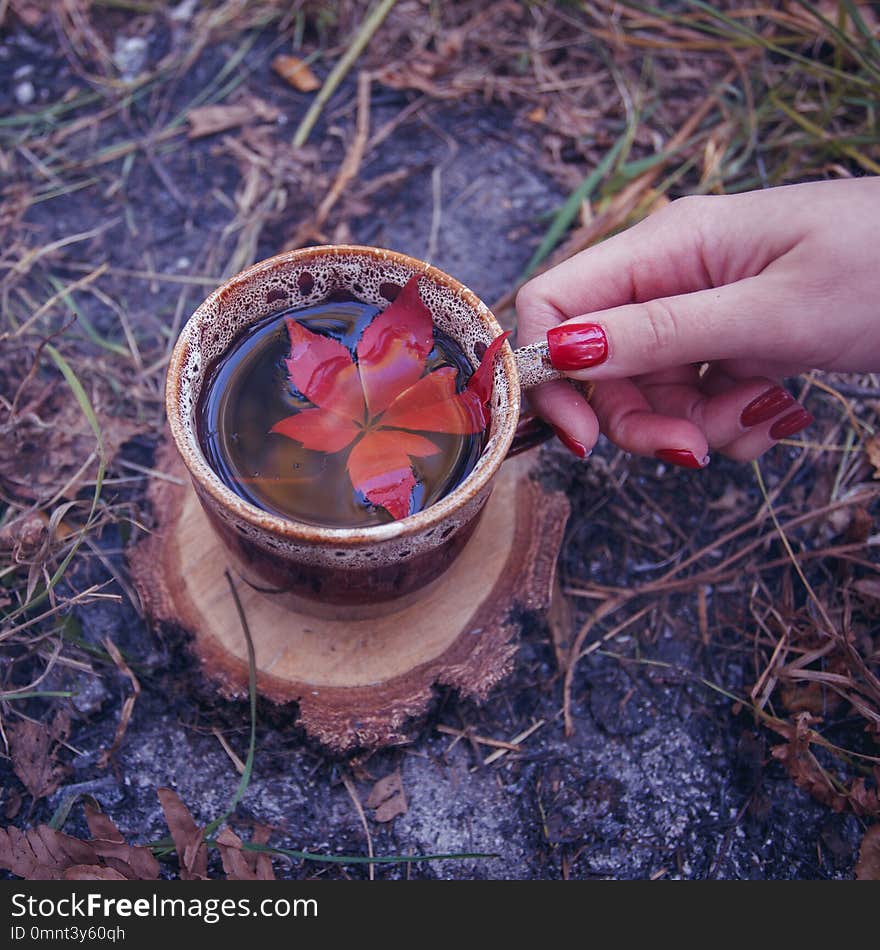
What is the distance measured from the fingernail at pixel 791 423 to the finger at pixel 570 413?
490 millimetres

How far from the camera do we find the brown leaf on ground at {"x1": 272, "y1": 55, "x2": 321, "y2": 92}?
2943mm

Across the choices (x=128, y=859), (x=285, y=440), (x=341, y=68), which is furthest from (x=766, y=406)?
(x=341, y=68)

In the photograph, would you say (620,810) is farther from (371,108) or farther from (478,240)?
(371,108)

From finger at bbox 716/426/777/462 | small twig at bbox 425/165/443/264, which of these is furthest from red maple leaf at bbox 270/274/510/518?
small twig at bbox 425/165/443/264

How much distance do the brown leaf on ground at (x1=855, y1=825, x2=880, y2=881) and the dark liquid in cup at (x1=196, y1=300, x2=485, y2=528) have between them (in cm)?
130

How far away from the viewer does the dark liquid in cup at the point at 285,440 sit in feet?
5.59

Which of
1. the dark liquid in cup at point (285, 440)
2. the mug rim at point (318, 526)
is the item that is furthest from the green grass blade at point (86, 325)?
the mug rim at point (318, 526)

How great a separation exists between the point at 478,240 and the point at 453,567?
1290mm

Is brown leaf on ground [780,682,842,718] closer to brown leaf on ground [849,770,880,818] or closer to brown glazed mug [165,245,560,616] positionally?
brown leaf on ground [849,770,880,818]

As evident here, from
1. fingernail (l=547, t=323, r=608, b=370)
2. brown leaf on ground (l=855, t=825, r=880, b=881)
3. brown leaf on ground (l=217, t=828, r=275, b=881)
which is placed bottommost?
brown leaf on ground (l=855, t=825, r=880, b=881)

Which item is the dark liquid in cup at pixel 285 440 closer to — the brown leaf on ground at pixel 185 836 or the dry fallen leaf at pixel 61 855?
the brown leaf on ground at pixel 185 836

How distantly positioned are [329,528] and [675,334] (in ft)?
2.53

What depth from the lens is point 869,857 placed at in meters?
1.92

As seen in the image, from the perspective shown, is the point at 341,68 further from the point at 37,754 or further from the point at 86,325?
the point at 37,754
